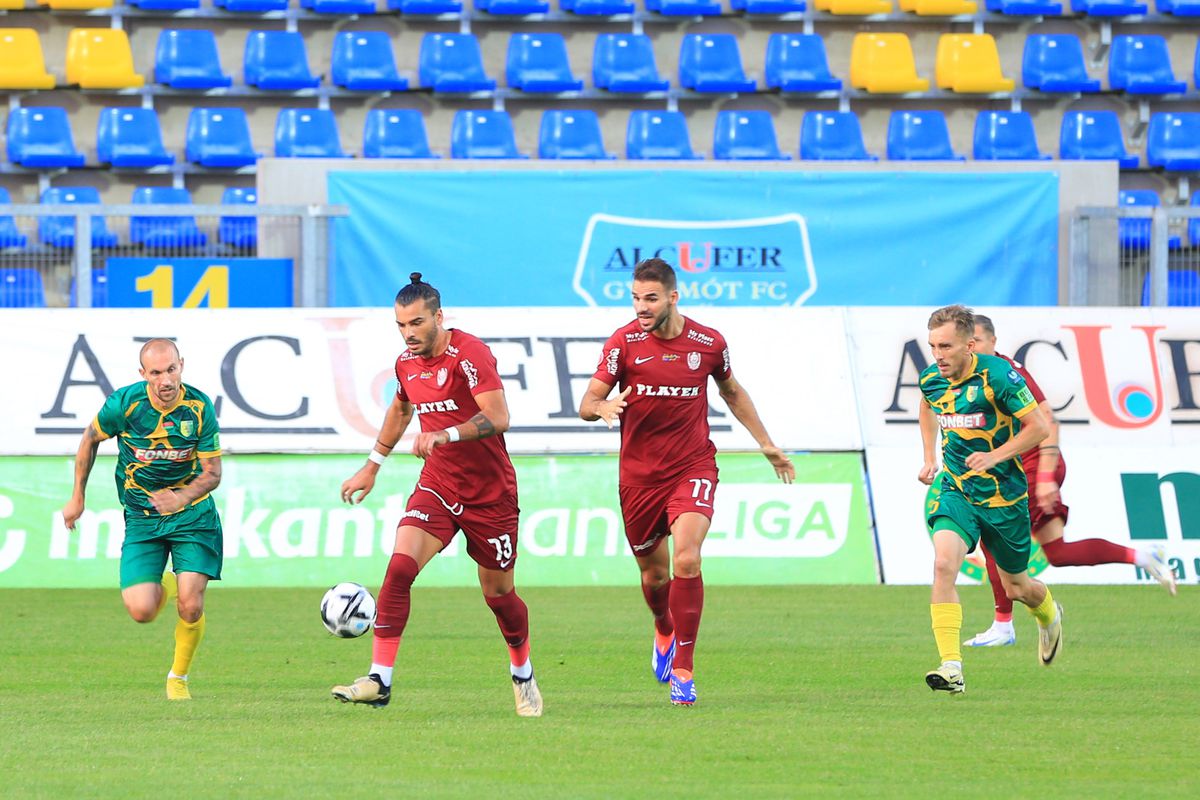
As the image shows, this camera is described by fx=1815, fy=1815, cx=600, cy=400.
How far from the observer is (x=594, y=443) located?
1573 centimetres

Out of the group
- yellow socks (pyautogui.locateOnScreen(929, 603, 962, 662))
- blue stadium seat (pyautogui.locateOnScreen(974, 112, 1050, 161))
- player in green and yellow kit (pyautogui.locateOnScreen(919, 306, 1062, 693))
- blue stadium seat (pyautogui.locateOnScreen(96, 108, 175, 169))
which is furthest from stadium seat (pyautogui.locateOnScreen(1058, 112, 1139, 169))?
yellow socks (pyautogui.locateOnScreen(929, 603, 962, 662))

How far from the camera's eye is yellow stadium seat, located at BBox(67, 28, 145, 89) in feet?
74.7

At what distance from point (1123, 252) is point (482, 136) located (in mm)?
7863

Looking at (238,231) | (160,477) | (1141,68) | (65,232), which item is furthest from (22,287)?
(1141,68)

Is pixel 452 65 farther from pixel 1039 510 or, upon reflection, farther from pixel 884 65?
pixel 1039 510

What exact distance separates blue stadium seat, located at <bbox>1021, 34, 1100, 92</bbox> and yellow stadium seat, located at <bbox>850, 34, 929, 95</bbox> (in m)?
1.50

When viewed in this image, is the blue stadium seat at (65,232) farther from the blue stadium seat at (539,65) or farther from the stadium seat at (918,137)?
the stadium seat at (918,137)

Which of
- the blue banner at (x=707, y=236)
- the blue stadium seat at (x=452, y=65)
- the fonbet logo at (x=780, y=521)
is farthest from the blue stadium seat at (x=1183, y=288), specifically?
the blue stadium seat at (x=452, y=65)

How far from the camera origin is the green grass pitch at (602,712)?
653 centimetres

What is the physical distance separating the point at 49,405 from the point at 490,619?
493 cm

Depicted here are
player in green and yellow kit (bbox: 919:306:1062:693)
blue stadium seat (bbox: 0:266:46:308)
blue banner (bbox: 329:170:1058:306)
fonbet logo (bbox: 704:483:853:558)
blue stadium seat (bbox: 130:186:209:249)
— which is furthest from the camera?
blue banner (bbox: 329:170:1058:306)

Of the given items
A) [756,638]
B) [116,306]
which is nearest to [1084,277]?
[756,638]

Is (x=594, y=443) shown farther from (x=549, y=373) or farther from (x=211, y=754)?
(x=211, y=754)

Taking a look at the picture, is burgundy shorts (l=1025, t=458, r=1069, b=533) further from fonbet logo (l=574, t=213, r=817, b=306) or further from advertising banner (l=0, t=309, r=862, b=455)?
fonbet logo (l=574, t=213, r=817, b=306)
